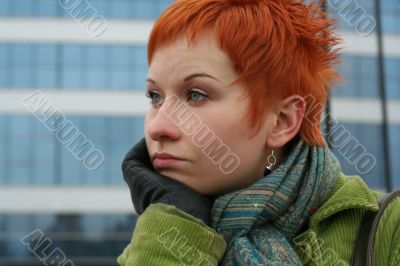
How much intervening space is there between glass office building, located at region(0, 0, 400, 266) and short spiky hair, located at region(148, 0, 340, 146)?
40.7ft

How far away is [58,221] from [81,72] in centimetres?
326

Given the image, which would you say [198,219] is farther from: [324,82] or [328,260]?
[324,82]

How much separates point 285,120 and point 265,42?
0.12 meters

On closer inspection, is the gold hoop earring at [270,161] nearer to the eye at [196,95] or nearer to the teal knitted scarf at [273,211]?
the teal knitted scarf at [273,211]

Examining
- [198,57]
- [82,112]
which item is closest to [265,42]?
[198,57]

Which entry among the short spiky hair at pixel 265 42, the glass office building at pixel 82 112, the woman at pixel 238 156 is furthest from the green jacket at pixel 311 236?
the glass office building at pixel 82 112

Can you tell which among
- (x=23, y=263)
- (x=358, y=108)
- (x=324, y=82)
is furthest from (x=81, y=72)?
(x=324, y=82)

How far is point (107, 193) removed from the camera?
13336 mm

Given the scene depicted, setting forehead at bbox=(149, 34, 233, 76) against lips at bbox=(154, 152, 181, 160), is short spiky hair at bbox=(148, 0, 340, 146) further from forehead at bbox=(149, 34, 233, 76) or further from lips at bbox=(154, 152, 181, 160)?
lips at bbox=(154, 152, 181, 160)

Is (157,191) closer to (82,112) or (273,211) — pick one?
(273,211)

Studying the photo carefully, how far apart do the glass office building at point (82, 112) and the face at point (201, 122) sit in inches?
490

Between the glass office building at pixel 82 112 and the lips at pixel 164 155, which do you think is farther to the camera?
the glass office building at pixel 82 112

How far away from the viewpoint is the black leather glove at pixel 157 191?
2.85 ft

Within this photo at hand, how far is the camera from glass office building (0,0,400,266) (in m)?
13.3
